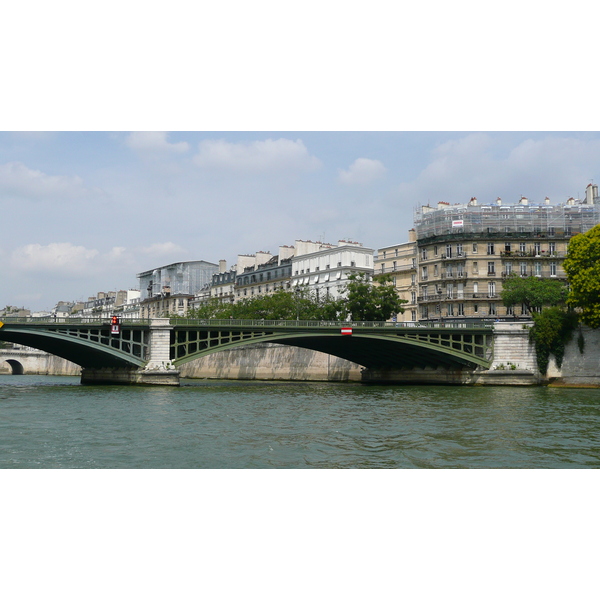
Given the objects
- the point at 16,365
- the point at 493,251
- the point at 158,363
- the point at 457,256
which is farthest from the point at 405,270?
the point at 16,365

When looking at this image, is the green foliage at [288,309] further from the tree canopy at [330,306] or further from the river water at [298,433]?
the river water at [298,433]

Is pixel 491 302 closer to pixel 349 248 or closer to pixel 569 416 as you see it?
pixel 349 248

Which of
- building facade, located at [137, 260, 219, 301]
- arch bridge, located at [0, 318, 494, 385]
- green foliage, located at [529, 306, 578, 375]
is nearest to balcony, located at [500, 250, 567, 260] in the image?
arch bridge, located at [0, 318, 494, 385]

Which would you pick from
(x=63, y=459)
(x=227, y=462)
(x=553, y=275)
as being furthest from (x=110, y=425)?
(x=553, y=275)

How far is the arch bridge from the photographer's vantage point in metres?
43.0

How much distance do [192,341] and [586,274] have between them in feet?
76.4

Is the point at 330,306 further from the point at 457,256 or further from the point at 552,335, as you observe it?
the point at 552,335

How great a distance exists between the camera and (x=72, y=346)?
44719mm

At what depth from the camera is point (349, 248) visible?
2955 inches

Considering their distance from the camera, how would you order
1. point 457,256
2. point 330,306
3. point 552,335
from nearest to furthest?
point 552,335, point 457,256, point 330,306

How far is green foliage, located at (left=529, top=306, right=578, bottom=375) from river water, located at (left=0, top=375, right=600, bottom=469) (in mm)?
11246

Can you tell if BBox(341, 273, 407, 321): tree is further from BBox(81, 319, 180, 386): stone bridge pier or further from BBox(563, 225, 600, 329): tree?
BBox(81, 319, 180, 386): stone bridge pier

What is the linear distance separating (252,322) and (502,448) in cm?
2915

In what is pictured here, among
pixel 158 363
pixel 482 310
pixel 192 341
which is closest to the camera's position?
pixel 158 363
